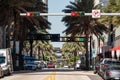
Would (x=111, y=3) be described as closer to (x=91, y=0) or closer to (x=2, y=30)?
(x=91, y=0)

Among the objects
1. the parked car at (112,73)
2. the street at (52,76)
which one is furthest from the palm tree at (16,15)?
the parked car at (112,73)

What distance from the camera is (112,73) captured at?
36.9m

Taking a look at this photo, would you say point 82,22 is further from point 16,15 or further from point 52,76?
point 52,76

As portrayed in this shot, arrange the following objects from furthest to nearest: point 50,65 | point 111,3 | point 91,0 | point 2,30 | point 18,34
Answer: point 50,65 < point 2,30 < point 91,0 < point 18,34 < point 111,3

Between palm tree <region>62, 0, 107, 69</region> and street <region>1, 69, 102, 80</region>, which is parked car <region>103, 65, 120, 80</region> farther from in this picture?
palm tree <region>62, 0, 107, 69</region>

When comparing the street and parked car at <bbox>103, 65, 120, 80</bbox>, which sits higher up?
parked car at <bbox>103, 65, 120, 80</bbox>

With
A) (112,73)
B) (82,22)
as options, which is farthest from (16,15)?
(112,73)

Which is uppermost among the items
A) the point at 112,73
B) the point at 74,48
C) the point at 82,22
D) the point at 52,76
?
the point at 82,22

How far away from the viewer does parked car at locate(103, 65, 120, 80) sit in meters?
36.8

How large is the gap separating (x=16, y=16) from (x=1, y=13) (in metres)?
2.70

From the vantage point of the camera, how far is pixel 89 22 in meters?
69.5

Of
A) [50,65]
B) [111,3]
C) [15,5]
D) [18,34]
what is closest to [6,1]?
[15,5]

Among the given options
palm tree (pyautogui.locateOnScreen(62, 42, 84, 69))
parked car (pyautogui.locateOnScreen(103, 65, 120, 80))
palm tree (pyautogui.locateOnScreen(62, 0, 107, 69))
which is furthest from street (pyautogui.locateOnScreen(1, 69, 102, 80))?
palm tree (pyautogui.locateOnScreen(62, 42, 84, 69))

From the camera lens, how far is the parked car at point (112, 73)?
1451 inches
